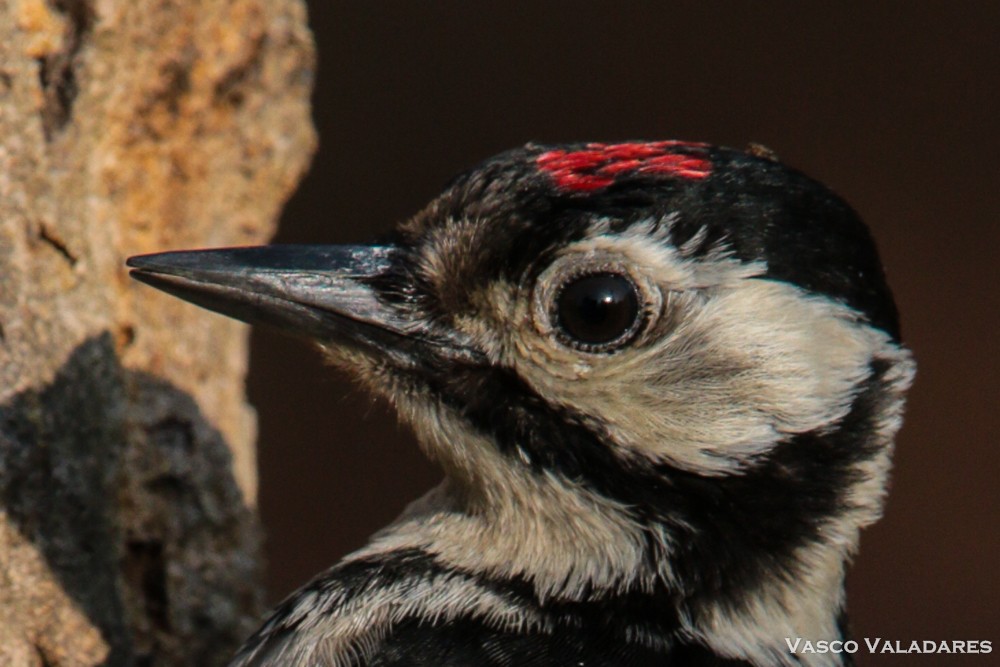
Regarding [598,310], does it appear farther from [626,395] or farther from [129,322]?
[129,322]

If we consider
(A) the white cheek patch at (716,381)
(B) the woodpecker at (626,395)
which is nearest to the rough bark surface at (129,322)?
(B) the woodpecker at (626,395)

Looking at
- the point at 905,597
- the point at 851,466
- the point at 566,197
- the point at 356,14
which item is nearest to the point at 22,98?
the point at 566,197

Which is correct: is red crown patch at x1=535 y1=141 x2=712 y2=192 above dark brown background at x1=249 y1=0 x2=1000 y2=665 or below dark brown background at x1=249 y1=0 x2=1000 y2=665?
above

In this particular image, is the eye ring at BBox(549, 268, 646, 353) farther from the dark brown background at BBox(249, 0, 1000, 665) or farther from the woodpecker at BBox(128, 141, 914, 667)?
the dark brown background at BBox(249, 0, 1000, 665)

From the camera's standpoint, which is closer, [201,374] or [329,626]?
[329,626]

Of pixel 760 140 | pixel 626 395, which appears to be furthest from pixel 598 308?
pixel 760 140

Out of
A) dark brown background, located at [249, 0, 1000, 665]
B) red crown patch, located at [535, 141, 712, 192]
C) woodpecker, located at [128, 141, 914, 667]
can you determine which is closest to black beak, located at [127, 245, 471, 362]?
woodpecker, located at [128, 141, 914, 667]

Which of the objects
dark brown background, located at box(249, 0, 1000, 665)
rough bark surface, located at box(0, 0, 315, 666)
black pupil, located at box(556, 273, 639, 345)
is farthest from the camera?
dark brown background, located at box(249, 0, 1000, 665)

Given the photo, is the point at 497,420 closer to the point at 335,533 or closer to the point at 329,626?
the point at 329,626
